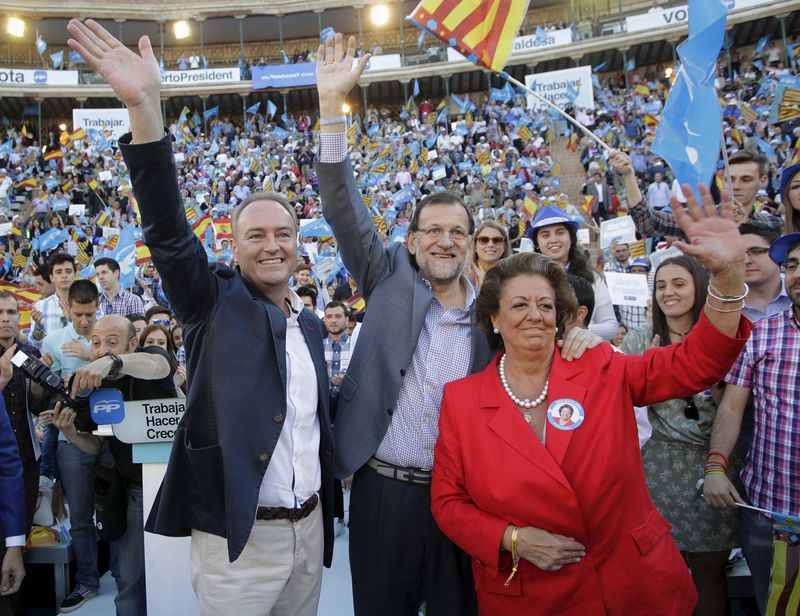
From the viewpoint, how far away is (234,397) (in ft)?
6.53

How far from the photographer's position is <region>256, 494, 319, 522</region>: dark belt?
6.76 ft

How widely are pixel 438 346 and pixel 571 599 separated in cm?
98

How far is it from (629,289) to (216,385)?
4.90m

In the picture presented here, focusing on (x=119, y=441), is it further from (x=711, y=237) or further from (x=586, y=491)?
(x=711, y=237)

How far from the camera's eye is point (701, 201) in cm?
188

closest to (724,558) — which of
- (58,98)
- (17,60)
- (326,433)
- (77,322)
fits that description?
(326,433)

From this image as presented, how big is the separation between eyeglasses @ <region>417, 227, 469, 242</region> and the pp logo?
154 cm

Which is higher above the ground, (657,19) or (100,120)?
(657,19)

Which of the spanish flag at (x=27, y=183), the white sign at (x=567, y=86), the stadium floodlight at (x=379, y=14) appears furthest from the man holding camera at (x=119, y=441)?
the stadium floodlight at (x=379, y=14)

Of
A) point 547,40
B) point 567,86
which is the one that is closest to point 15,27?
point 547,40

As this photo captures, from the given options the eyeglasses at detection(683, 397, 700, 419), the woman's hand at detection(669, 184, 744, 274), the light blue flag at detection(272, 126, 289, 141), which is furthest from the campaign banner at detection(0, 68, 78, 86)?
the woman's hand at detection(669, 184, 744, 274)

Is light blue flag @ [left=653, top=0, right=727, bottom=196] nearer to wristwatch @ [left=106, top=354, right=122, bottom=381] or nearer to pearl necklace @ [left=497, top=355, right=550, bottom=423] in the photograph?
pearl necklace @ [left=497, top=355, right=550, bottom=423]

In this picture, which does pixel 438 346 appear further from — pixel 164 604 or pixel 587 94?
pixel 587 94

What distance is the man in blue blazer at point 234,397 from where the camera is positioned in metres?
1.84
